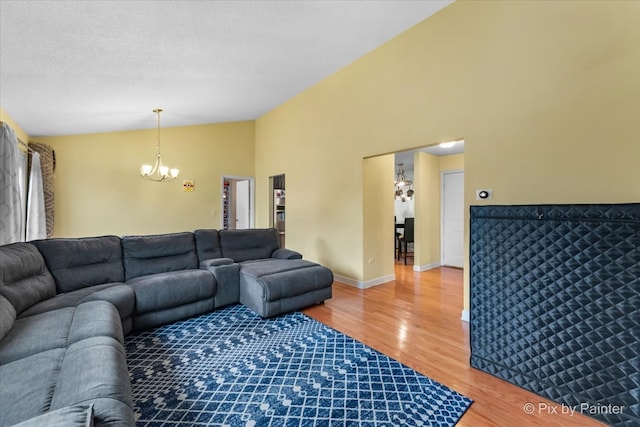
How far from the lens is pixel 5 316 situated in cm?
180

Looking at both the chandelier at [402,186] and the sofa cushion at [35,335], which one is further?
the chandelier at [402,186]

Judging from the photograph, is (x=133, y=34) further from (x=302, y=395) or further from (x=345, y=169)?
(x=302, y=395)

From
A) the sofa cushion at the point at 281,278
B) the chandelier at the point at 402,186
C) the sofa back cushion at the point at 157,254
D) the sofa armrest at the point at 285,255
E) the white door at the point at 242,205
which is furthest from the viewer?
the chandelier at the point at 402,186

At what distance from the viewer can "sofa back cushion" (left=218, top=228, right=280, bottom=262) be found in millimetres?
3975

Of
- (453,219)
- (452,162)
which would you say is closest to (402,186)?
(452,162)

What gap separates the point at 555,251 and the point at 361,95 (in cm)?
325

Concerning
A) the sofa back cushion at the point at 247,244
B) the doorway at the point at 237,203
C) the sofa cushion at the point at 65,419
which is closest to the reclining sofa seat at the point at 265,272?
the sofa back cushion at the point at 247,244

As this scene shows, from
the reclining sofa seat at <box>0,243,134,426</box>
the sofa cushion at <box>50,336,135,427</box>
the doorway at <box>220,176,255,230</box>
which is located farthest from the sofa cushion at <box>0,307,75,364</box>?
the doorway at <box>220,176,255,230</box>

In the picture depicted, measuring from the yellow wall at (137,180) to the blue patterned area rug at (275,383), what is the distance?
3734 millimetres

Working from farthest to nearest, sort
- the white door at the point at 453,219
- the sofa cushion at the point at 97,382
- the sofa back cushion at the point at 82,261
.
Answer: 1. the white door at the point at 453,219
2. the sofa back cushion at the point at 82,261
3. the sofa cushion at the point at 97,382

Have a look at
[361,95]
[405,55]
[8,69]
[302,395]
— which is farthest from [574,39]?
[8,69]

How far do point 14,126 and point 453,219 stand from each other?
7.93m

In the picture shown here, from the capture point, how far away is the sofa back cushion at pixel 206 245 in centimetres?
373

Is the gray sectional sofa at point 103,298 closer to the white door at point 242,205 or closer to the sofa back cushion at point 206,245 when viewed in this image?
the sofa back cushion at point 206,245
